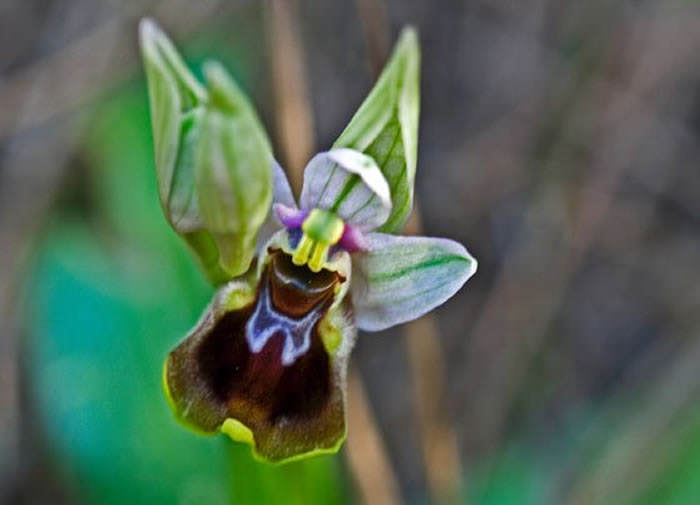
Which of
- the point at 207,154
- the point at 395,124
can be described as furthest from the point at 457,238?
the point at 207,154

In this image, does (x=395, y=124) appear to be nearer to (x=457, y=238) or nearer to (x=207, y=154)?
(x=207, y=154)

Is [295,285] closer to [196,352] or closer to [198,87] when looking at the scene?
[196,352]

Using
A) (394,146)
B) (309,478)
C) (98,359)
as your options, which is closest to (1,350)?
(98,359)

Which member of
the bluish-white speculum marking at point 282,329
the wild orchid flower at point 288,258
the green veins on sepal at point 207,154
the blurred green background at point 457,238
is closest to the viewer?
the green veins on sepal at point 207,154

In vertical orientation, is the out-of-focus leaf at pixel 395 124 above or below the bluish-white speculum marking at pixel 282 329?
above

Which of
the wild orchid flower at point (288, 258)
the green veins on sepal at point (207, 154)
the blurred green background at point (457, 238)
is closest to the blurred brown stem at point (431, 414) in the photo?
the blurred green background at point (457, 238)

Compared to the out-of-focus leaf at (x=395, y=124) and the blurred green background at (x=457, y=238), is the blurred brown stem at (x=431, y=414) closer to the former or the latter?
the blurred green background at (x=457, y=238)

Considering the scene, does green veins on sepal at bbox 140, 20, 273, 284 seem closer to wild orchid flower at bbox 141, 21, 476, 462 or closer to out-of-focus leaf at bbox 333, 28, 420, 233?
wild orchid flower at bbox 141, 21, 476, 462
